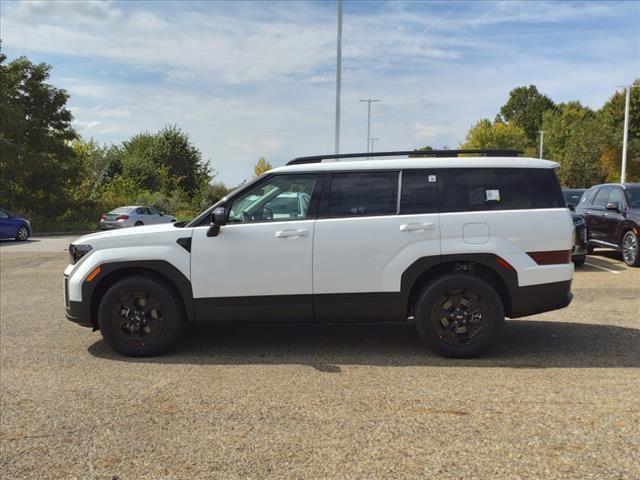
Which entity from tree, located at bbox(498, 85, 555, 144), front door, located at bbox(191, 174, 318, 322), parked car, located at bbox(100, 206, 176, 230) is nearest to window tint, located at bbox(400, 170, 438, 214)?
front door, located at bbox(191, 174, 318, 322)

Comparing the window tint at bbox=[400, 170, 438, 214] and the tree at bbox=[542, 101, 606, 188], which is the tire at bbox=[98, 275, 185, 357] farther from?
the tree at bbox=[542, 101, 606, 188]

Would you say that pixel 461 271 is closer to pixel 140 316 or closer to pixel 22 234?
pixel 140 316

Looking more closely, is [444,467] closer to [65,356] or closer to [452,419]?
[452,419]

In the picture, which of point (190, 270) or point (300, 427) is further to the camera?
point (190, 270)

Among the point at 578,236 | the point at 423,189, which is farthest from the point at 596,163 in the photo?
the point at 423,189

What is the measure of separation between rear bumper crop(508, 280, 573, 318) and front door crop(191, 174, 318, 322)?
1862 millimetres

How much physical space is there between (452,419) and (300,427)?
1015 millimetres

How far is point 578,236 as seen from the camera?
10477 millimetres

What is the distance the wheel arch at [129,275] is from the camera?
5219mm

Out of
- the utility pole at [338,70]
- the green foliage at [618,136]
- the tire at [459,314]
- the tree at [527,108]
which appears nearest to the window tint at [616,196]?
the tire at [459,314]

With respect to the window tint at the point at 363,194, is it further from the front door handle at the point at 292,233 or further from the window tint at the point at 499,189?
the window tint at the point at 499,189

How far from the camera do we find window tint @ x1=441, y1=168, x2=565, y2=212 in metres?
5.12

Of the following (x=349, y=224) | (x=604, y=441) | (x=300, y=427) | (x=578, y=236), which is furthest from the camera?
(x=578, y=236)

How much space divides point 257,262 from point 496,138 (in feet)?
233
